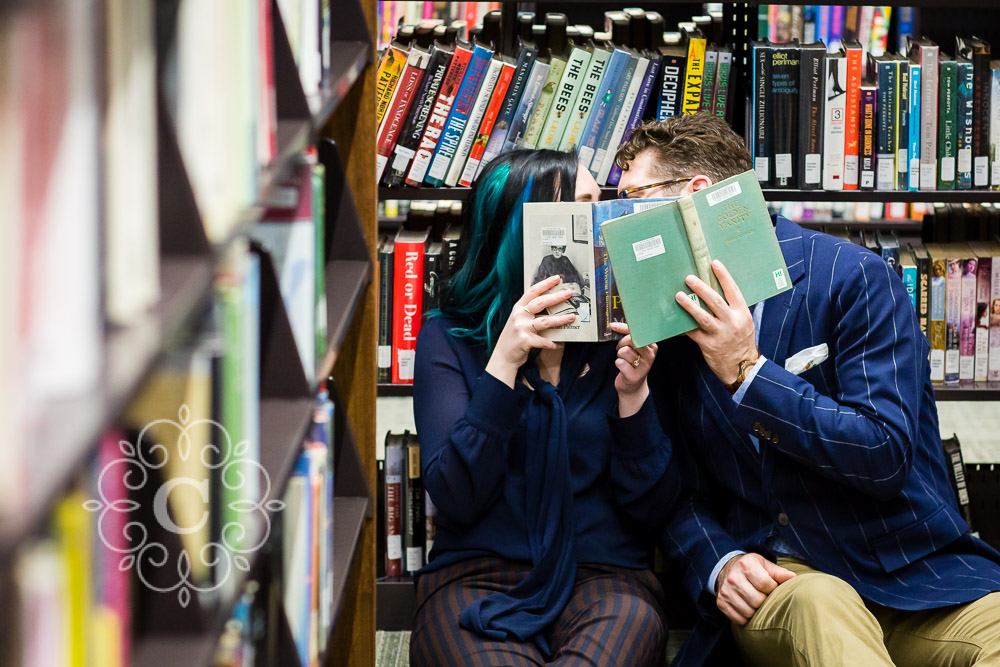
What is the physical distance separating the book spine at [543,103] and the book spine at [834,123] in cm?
56

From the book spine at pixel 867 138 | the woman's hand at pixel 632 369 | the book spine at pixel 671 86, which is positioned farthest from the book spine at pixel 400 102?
the book spine at pixel 867 138

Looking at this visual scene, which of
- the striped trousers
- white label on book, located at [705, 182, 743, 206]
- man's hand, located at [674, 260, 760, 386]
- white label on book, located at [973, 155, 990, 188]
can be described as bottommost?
the striped trousers

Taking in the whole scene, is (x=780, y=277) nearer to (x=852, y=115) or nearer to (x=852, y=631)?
(x=852, y=631)

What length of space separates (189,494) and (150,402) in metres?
0.10

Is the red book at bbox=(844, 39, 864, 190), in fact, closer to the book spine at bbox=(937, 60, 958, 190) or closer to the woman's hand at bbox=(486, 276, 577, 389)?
the book spine at bbox=(937, 60, 958, 190)

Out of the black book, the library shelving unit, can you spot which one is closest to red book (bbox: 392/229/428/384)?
the library shelving unit

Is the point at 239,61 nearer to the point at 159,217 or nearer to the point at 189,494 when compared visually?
the point at 159,217

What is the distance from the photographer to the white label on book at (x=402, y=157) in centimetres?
238

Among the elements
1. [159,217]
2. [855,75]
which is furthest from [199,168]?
[855,75]

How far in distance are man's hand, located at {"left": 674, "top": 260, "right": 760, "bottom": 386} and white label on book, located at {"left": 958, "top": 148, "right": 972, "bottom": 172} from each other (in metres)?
0.90

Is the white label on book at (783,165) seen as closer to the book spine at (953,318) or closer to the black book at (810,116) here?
the black book at (810,116)

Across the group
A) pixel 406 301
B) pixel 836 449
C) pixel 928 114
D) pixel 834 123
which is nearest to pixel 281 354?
pixel 836 449

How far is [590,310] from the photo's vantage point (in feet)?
6.29

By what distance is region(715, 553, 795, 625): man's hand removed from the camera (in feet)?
6.07
